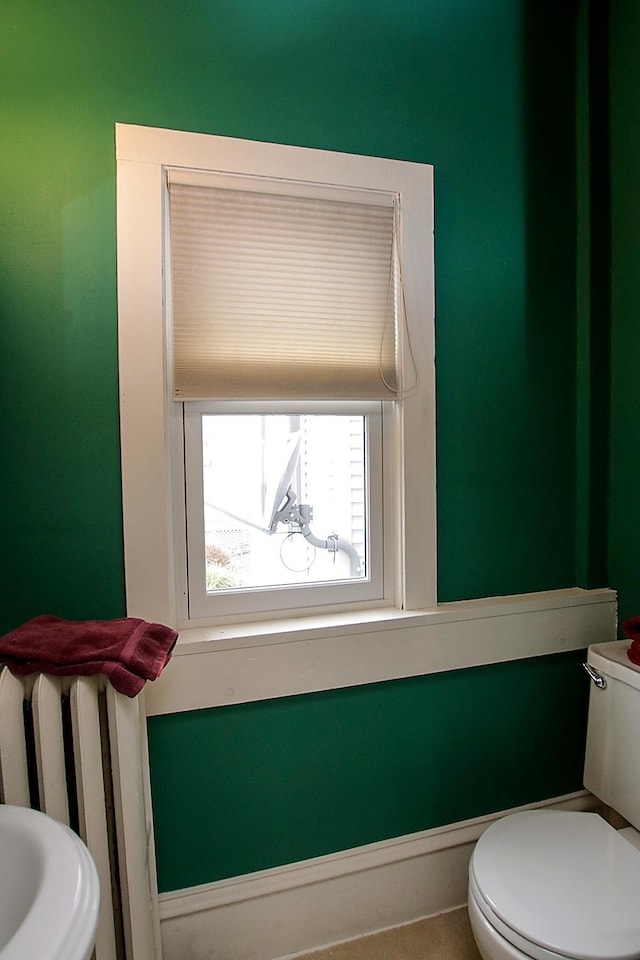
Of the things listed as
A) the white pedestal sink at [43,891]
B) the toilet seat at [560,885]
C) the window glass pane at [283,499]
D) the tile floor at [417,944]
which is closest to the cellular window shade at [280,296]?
the window glass pane at [283,499]

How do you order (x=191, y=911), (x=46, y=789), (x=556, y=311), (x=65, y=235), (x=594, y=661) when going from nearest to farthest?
1. (x=46, y=789)
2. (x=65, y=235)
3. (x=191, y=911)
4. (x=594, y=661)
5. (x=556, y=311)

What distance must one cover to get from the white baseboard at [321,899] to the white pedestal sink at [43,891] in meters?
0.74

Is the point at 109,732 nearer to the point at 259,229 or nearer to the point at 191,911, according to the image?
the point at 191,911

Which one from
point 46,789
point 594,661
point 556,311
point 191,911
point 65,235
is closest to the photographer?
point 46,789

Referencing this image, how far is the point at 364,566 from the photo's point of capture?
1.65m

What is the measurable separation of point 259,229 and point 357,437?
573 mm

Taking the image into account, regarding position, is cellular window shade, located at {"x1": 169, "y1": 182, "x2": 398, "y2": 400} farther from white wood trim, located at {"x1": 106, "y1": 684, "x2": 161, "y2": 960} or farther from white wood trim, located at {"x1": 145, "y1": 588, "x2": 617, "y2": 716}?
white wood trim, located at {"x1": 106, "y1": 684, "x2": 161, "y2": 960}

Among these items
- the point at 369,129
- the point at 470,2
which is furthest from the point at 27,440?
the point at 470,2

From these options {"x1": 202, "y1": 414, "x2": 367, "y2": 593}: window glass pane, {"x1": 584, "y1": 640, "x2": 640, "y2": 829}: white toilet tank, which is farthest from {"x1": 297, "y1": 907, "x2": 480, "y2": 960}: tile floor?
{"x1": 202, "y1": 414, "x2": 367, "y2": 593}: window glass pane

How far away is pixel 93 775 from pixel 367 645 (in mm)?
693

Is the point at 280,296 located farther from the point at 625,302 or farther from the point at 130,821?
the point at 130,821

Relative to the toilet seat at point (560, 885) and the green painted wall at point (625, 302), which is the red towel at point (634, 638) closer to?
the green painted wall at point (625, 302)

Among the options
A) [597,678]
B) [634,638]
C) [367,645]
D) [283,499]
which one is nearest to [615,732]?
[597,678]

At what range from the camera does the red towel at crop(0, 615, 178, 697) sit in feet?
3.68
